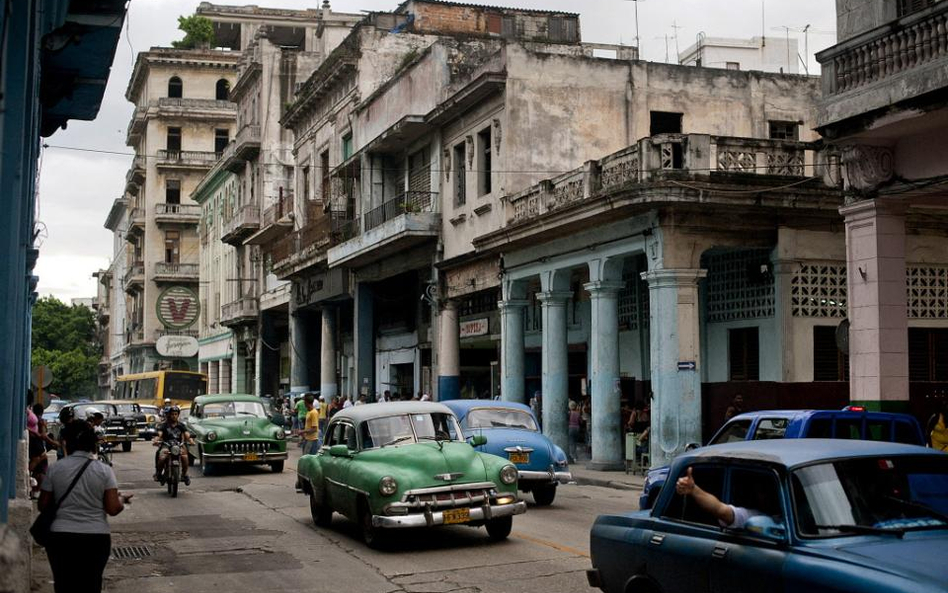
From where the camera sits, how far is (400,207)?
119 feet

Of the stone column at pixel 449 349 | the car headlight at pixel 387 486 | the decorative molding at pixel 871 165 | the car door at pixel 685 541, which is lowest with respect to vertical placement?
the car headlight at pixel 387 486

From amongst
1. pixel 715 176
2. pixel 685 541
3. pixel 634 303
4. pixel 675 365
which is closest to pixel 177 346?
pixel 634 303

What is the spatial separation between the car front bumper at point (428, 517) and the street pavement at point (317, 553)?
1.18ft

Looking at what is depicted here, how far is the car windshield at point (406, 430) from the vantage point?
45.2 ft

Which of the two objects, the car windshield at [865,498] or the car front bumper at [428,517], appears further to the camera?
the car front bumper at [428,517]

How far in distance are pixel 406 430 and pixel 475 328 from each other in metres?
20.5

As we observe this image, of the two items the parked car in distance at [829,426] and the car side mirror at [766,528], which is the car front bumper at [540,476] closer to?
the parked car in distance at [829,426]

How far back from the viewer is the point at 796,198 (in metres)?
23.0

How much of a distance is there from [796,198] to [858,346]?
19.6 feet

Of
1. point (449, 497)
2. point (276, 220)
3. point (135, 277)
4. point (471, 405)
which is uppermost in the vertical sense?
point (135, 277)

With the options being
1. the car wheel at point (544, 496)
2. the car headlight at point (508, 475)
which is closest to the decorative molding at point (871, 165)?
the car wheel at point (544, 496)

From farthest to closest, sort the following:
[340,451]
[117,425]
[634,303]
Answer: [117,425] < [634,303] < [340,451]

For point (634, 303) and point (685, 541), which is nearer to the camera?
point (685, 541)

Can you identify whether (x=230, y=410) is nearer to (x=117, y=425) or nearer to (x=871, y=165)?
(x=117, y=425)
